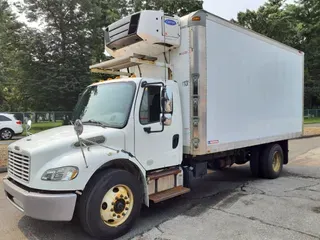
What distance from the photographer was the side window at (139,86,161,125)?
15.5 ft

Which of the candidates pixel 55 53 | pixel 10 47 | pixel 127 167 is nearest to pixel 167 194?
→ pixel 127 167

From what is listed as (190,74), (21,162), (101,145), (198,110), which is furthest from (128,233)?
(190,74)

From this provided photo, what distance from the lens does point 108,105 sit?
15.9ft

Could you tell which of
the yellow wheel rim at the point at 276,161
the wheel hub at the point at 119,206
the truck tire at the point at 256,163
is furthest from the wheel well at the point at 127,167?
the yellow wheel rim at the point at 276,161

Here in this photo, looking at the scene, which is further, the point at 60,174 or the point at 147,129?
the point at 147,129

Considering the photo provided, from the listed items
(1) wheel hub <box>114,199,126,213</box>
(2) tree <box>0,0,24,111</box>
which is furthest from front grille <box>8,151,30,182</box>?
(2) tree <box>0,0,24,111</box>

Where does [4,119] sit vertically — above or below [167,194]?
above

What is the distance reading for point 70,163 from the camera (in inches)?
151

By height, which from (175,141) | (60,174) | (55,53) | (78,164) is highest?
(55,53)

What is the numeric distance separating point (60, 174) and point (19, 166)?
0.83m

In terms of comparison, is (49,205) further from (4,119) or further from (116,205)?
(4,119)

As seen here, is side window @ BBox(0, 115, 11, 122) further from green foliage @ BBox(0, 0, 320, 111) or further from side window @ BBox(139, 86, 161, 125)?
side window @ BBox(139, 86, 161, 125)

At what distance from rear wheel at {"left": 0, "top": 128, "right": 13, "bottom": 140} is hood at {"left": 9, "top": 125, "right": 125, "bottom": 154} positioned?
45.6 ft

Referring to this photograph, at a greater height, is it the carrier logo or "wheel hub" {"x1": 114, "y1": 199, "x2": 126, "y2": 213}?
the carrier logo
